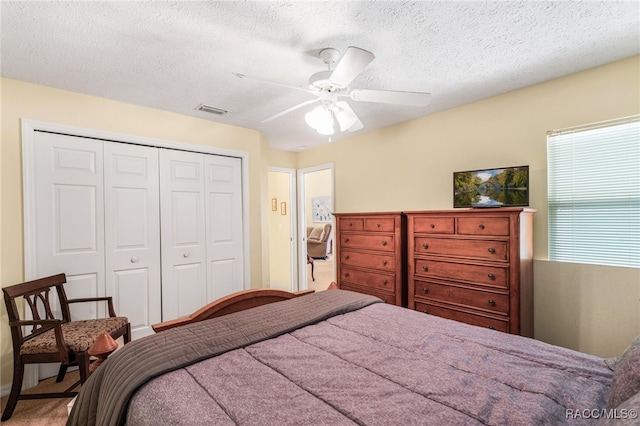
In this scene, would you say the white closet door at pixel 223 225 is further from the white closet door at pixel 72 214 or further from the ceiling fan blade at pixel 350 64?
the ceiling fan blade at pixel 350 64

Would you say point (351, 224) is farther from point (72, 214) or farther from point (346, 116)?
point (72, 214)

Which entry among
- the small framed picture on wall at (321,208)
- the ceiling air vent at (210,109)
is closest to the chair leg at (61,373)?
the ceiling air vent at (210,109)

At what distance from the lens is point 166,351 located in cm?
133

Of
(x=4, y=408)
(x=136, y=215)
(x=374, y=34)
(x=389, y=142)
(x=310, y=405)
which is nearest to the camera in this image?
(x=310, y=405)

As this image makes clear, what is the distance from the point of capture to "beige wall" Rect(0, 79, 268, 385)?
2.40 m

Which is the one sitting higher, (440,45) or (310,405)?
(440,45)

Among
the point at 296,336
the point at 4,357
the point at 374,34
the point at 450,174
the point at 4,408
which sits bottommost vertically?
the point at 4,408

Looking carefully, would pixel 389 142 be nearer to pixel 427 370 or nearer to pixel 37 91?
pixel 427 370

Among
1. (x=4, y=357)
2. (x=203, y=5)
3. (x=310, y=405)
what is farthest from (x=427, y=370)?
(x=4, y=357)

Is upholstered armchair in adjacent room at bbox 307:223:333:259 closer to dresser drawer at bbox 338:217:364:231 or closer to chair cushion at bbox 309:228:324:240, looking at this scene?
chair cushion at bbox 309:228:324:240

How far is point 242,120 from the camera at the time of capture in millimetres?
3578

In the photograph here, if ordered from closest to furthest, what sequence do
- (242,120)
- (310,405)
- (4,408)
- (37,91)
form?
(310,405) < (4,408) < (37,91) < (242,120)

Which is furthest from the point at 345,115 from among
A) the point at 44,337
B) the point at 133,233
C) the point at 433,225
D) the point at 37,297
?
the point at 37,297

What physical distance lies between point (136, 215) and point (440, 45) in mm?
3089
